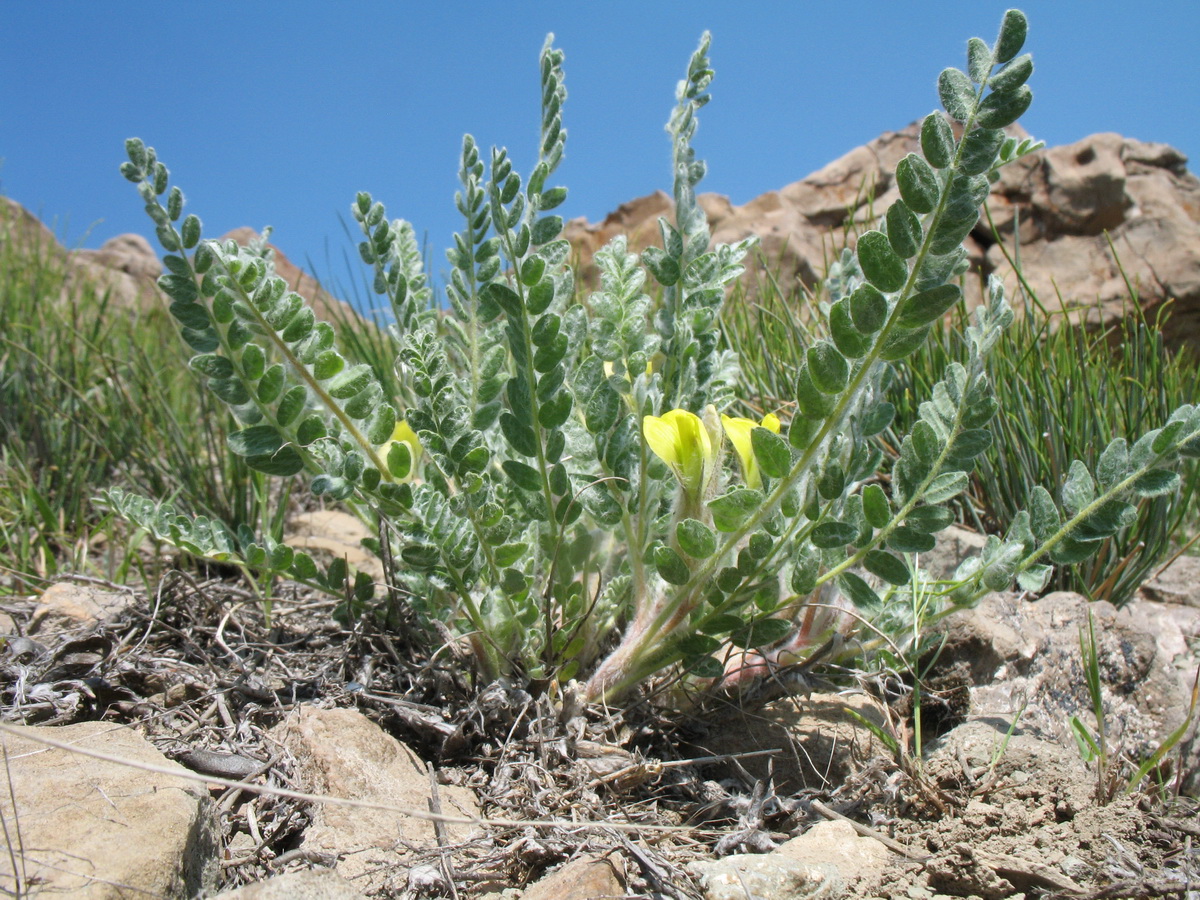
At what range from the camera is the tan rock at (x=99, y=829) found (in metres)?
0.88

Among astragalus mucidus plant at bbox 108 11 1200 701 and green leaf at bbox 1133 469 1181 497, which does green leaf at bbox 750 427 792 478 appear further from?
green leaf at bbox 1133 469 1181 497

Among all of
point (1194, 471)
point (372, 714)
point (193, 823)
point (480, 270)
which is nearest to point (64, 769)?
point (193, 823)

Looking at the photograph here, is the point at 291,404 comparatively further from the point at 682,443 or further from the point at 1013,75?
the point at 1013,75

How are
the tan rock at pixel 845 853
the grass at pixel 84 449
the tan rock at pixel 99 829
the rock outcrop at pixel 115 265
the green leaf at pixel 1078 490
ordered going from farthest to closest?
the rock outcrop at pixel 115 265 < the grass at pixel 84 449 < the green leaf at pixel 1078 490 < the tan rock at pixel 845 853 < the tan rock at pixel 99 829

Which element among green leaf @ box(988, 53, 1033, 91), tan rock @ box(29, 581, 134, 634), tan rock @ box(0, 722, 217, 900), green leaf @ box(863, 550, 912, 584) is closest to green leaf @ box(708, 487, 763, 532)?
green leaf @ box(863, 550, 912, 584)

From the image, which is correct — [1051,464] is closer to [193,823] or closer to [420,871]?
[420,871]

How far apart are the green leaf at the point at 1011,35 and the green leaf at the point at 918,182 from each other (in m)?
0.09

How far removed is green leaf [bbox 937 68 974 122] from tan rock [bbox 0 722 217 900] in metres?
1.21

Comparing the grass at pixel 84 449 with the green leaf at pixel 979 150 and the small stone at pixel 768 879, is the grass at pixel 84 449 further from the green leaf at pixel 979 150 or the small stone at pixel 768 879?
the green leaf at pixel 979 150

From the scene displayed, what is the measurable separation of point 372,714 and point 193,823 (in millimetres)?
468

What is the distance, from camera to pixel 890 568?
126 centimetres

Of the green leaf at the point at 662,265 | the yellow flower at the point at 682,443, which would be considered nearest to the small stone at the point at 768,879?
the yellow flower at the point at 682,443

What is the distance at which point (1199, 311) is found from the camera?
583 centimetres

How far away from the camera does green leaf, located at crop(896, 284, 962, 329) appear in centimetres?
99
